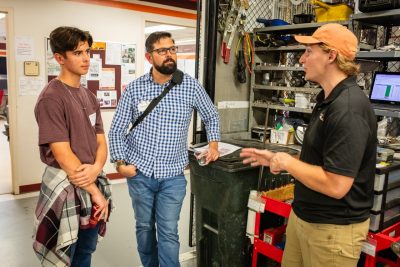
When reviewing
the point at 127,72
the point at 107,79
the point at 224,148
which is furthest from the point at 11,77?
the point at 224,148

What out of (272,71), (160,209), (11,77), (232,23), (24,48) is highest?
(232,23)

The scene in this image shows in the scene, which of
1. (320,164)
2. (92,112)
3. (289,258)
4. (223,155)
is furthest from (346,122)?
(92,112)

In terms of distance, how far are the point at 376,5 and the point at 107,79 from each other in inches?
145

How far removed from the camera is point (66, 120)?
1.88 metres

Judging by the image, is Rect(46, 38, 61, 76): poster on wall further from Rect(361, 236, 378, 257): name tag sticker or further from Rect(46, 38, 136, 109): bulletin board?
Rect(361, 236, 378, 257): name tag sticker

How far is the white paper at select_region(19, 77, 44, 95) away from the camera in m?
4.51

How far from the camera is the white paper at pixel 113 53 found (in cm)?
507

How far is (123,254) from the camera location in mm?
3186

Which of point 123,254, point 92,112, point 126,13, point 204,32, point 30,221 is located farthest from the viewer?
point 126,13

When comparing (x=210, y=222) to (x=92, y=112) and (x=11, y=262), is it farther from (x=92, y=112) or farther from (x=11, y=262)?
(x=11, y=262)

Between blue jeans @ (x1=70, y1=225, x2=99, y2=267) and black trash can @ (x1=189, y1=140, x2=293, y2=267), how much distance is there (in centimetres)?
77

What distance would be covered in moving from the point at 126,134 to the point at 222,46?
113cm

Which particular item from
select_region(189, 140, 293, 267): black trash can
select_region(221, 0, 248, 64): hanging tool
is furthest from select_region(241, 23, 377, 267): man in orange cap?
select_region(221, 0, 248, 64): hanging tool

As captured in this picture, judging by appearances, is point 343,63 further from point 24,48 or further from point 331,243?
point 24,48
